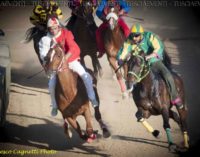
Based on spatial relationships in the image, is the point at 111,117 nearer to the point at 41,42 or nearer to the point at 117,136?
the point at 117,136

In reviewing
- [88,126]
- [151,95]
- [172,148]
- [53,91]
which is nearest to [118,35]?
[151,95]

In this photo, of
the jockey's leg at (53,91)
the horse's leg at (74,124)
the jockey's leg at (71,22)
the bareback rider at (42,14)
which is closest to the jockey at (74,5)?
the jockey's leg at (71,22)

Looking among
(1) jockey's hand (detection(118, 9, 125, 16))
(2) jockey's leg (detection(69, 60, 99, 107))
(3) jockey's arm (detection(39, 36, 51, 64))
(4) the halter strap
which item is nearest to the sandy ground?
(1) jockey's hand (detection(118, 9, 125, 16))

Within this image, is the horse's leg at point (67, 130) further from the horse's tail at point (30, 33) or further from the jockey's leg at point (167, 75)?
the jockey's leg at point (167, 75)

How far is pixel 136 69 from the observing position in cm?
556

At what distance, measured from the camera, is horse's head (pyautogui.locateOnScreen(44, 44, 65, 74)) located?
540cm

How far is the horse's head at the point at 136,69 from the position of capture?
5.55 m

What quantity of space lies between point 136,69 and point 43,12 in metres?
1.45

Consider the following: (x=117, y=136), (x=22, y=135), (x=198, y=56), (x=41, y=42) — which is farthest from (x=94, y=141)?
(x=198, y=56)

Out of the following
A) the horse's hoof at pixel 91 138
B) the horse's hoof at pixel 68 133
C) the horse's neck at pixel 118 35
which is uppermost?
the horse's neck at pixel 118 35

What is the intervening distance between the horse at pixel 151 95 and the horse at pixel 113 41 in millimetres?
345

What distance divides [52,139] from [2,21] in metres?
1.80

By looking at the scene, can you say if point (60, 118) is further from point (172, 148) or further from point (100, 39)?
point (172, 148)

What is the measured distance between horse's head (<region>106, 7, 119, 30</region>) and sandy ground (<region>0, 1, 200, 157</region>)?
0.22 m
